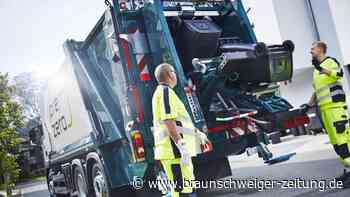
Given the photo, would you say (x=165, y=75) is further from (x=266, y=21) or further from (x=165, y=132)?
(x=266, y=21)

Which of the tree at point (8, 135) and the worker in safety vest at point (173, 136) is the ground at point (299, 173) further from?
the tree at point (8, 135)

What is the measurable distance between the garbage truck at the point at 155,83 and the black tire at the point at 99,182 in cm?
2

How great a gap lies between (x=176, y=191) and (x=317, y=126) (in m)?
6.21

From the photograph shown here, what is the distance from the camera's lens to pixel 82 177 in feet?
20.5

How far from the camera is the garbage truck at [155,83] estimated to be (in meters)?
4.61

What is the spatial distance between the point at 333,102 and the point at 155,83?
211cm

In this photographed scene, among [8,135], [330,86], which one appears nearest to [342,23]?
[330,86]

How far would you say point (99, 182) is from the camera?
18.3 feet

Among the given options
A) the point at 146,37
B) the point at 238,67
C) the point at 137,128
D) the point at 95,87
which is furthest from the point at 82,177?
the point at 238,67

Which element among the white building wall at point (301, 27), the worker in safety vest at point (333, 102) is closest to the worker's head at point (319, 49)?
the worker in safety vest at point (333, 102)

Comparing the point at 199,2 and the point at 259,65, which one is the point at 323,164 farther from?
the point at 199,2

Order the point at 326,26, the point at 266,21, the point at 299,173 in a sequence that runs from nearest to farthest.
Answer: the point at 299,173 < the point at 326,26 < the point at 266,21

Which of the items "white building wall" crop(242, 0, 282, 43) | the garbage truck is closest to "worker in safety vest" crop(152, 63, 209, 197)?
the garbage truck

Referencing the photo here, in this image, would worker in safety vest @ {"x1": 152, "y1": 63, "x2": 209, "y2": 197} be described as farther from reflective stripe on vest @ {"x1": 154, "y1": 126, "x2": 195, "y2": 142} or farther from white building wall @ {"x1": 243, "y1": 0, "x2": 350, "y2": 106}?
white building wall @ {"x1": 243, "y1": 0, "x2": 350, "y2": 106}
